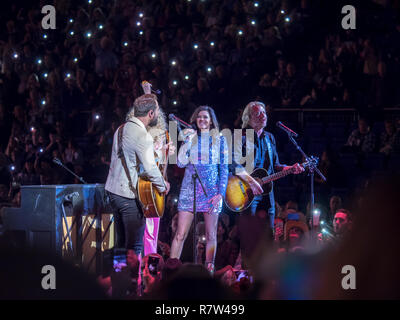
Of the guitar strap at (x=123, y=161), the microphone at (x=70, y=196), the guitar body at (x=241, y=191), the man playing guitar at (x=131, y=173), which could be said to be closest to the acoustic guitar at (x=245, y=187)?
the guitar body at (x=241, y=191)

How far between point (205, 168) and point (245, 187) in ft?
1.65

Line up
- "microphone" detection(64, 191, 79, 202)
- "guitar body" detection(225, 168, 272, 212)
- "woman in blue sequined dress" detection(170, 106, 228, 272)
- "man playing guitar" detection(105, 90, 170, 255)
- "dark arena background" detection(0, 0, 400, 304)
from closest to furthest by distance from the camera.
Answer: "man playing guitar" detection(105, 90, 170, 255) → "microphone" detection(64, 191, 79, 202) → "woman in blue sequined dress" detection(170, 106, 228, 272) → "dark arena background" detection(0, 0, 400, 304) → "guitar body" detection(225, 168, 272, 212)

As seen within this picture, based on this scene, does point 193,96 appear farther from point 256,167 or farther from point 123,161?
point 123,161

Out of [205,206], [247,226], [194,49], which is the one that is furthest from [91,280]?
[194,49]

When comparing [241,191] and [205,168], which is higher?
[205,168]

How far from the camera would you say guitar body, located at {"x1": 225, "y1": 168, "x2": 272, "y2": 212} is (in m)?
4.99

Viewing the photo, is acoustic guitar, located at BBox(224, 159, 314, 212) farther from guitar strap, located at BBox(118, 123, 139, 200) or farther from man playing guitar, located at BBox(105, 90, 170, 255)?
guitar strap, located at BBox(118, 123, 139, 200)

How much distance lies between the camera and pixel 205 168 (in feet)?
15.8

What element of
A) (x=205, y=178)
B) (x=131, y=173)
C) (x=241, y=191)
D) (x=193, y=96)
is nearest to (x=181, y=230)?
(x=205, y=178)

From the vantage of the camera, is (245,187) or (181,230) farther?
(245,187)

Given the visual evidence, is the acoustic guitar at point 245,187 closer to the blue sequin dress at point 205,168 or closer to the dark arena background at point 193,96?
the dark arena background at point 193,96

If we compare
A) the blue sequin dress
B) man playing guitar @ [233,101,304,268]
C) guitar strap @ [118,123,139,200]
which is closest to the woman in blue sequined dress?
the blue sequin dress

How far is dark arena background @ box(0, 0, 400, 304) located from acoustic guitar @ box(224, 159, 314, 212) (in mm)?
167

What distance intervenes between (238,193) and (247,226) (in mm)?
357
